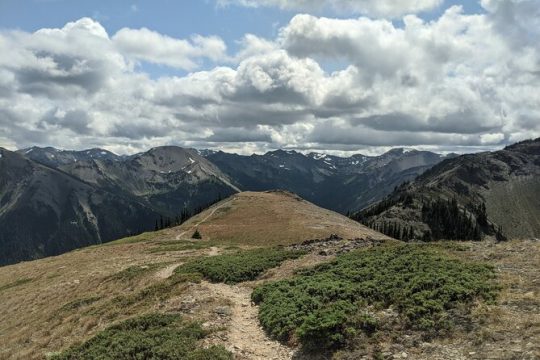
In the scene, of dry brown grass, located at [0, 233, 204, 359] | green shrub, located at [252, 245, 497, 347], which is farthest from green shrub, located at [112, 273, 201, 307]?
green shrub, located at [252, 245, 497, 347]

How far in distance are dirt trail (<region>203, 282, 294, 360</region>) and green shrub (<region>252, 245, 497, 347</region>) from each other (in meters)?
0.73

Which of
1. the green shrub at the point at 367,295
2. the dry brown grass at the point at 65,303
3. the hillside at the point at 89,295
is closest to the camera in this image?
the green shrub at the point at 367,295

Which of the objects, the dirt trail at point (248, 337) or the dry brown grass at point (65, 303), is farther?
the dry brown grass at point (65, 303)

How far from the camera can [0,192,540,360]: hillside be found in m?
20.1

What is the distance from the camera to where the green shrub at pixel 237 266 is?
39.4m

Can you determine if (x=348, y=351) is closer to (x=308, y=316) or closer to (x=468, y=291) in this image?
(x=308, y=316)

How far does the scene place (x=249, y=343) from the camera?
23.3 metres

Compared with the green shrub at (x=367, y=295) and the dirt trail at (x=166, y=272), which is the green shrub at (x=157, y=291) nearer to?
the dirt trail at (x=166, y=272)

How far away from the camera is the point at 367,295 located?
25.8m

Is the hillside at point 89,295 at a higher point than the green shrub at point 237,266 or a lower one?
lower

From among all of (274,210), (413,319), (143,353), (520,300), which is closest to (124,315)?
(143,353)

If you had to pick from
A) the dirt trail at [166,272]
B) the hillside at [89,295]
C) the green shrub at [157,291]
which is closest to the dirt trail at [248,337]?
the hillside at [89,295]

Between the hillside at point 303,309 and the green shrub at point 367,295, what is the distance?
7 cm

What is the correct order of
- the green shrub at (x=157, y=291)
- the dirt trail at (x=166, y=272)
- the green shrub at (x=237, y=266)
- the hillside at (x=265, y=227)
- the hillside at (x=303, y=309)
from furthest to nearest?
the hillside at (x=265, y=227) → the dirt trail at (x=166, y=272) → the green shrub at (x=237, y=266) → the green shrub at (x=157, y=291) → the hillside at (x=303, y=309)
